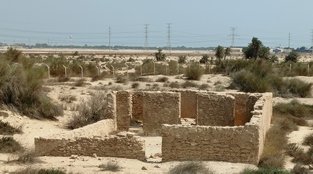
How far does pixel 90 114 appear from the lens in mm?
22484

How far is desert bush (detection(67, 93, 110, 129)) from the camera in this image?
2227cm

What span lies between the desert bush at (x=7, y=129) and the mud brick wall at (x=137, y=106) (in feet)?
15.2

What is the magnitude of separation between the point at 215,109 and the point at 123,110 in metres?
3.47

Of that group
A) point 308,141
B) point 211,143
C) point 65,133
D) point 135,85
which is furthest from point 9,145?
point 135,85

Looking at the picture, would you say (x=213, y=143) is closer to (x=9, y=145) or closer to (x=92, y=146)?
(x=92, y=146)

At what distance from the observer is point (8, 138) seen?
1759cm

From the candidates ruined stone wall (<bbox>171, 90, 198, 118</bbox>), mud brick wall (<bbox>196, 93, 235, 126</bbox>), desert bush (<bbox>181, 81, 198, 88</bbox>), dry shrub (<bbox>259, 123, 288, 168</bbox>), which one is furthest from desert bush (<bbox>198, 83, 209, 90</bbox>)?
mud brick wall (<bbox>196, 93, 235, 126</bbox>)

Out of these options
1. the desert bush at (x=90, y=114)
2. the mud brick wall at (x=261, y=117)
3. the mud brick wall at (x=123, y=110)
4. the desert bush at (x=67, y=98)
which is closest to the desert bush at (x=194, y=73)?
the desert bush at (x=67, y=98)

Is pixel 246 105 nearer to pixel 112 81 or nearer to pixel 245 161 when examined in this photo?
pixel 245 161

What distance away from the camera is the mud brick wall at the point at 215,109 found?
20.4 metres

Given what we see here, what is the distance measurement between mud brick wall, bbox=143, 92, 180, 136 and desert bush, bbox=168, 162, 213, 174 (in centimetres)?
696

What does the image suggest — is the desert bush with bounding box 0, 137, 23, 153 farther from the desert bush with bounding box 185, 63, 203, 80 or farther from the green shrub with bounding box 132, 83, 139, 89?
the desert bush with bounding box 185, 63, 203, 80

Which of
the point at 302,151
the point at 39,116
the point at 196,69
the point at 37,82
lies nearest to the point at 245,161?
the point at 302,151

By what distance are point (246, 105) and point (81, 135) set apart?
7.07 m
